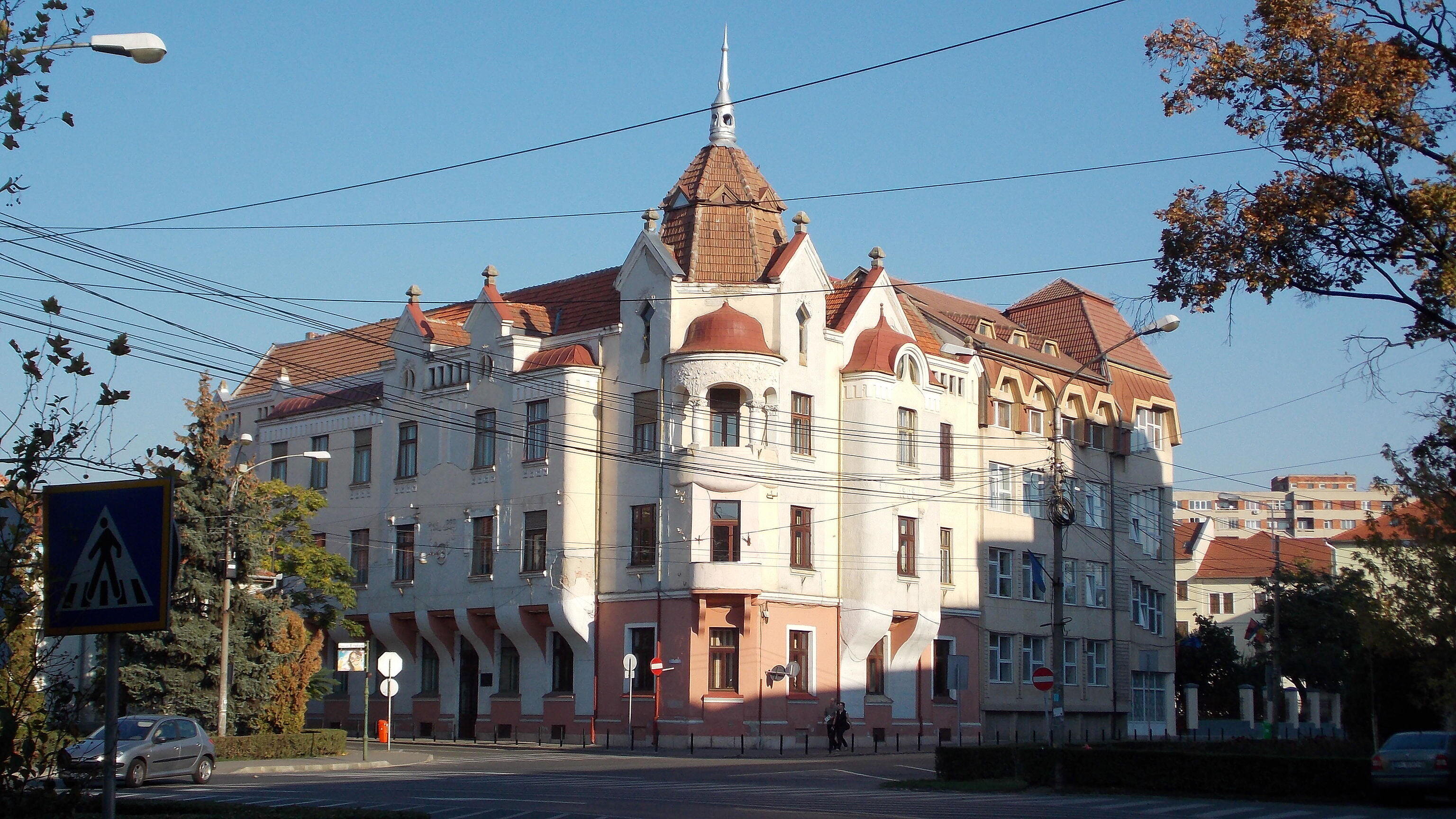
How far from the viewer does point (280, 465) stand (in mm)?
61875

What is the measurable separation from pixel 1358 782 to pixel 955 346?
31474mm

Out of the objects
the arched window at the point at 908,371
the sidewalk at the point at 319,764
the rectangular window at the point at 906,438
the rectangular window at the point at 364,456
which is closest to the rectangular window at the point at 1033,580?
the rectangular window at the point at 906,438

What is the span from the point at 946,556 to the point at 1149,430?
55.8 ft

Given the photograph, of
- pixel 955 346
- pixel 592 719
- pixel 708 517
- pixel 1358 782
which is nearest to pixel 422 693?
pixel 592 719

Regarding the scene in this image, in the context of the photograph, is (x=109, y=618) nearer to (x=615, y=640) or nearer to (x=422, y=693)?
(x=615, y=640)

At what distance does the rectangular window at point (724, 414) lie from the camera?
155ft

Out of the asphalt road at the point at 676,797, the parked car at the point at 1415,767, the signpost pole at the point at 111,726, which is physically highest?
the signpost pole at the point at 111,726

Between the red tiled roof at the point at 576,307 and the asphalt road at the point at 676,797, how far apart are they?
62.1 feet

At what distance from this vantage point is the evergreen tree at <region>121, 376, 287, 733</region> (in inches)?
1547

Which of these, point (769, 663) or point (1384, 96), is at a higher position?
point (1384, 96)

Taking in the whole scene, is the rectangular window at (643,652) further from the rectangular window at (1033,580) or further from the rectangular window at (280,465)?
the rectangular window at (280,465)

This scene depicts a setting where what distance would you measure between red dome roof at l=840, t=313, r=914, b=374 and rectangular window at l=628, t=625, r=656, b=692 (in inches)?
432

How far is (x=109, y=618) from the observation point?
9.41 m

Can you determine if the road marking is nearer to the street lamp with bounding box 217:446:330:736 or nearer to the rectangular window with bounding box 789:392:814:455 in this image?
the rectangular window with bounding box 789:392:814:455
